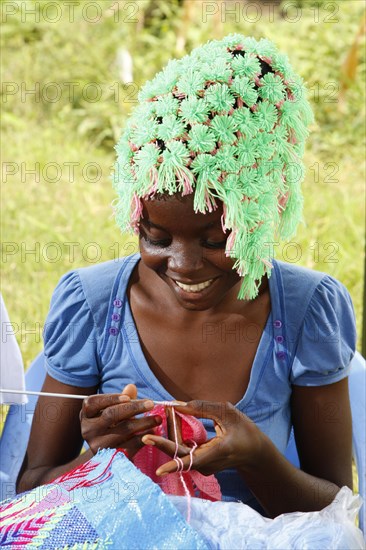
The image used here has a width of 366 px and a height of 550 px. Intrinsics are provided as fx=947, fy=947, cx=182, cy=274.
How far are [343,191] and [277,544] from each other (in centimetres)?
335

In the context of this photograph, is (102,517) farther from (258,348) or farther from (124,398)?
(258,348)

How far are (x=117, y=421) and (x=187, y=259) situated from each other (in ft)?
1.08

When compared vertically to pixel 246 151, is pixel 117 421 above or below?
below

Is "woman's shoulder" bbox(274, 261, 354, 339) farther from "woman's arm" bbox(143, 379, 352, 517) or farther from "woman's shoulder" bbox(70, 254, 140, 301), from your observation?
"woman's shoulder" bbox(70, 254, 140, 301)

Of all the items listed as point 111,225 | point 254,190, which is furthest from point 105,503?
point 111,225

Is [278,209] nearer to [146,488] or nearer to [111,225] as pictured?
[146,488]

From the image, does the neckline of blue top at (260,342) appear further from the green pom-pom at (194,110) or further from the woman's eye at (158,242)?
the green pom-pom at (194,110)

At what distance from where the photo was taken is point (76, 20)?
5.82 metres

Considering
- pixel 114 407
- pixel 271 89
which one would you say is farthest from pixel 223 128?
pixel 114 407

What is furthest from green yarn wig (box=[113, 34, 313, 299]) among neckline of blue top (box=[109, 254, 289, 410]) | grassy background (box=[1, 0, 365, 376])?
grassy background (box=[1, 0, 365, 376])

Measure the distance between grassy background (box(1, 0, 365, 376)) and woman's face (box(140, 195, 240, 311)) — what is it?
1946 millimetres

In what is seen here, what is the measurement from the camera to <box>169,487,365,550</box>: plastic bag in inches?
65.0

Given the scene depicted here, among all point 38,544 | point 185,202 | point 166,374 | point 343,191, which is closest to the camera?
point 38,544

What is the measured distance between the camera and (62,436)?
2.04 meters
